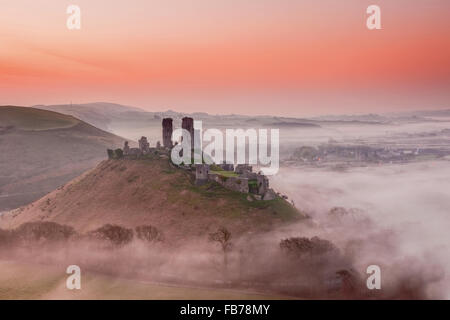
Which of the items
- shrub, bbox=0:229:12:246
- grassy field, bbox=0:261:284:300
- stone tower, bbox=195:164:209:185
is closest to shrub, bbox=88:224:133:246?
grassy field, bbox=0:261:284:300

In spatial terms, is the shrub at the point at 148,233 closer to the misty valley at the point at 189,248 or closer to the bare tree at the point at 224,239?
the misty valley at the point at 189,248

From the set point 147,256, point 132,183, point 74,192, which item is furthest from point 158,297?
point 74,192

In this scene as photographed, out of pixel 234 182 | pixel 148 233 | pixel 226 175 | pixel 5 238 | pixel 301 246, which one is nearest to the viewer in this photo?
pixel 301 246

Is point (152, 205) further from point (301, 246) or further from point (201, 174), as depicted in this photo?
point (301, 246)

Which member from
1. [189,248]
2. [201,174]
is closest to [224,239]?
[189,248]

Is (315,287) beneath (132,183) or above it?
beneath

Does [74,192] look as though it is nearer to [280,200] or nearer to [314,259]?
[280,200]

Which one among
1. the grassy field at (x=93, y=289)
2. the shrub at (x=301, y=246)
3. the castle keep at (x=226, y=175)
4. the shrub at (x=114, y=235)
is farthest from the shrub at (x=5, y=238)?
the shrub at (x=301, y=246)
